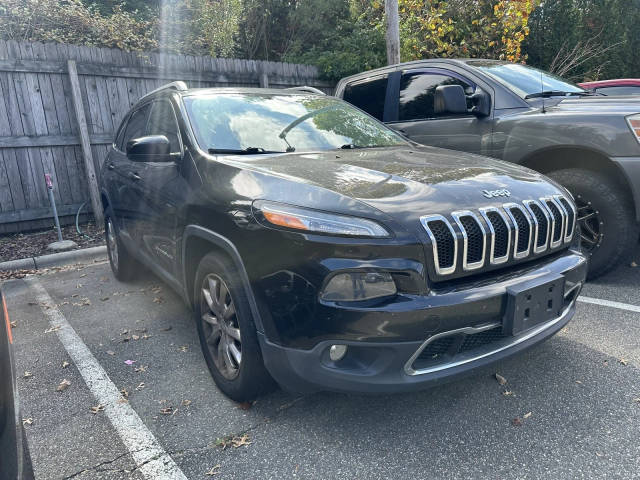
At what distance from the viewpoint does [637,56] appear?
1466 cm

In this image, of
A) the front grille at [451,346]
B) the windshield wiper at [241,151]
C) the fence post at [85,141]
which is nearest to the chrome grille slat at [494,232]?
the front grille at [451,346]

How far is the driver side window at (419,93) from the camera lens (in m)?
4.62

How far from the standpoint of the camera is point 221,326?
2.48 m

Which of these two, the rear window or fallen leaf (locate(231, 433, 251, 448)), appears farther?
the rear window

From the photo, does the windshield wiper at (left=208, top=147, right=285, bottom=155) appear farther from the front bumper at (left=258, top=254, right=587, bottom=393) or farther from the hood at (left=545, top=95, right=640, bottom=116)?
the hood at (left=545, top=95, right=640, bottom=116)

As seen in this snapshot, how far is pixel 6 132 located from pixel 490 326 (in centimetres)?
648

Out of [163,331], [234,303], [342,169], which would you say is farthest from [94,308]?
[342,169]

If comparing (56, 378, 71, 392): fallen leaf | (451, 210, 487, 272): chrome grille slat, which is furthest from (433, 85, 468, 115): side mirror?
(56, 378, 71, 392): fallen leaf

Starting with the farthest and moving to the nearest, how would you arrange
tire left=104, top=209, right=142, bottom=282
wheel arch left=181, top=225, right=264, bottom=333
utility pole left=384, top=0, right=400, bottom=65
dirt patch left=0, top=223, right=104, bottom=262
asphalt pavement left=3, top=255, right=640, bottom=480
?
utility pole left=384, top=0, right=400, bottom=65 < dirt patch left=0, top=223, right=104, bottom=262 < tire left=104, top=209, right=142, bottom=282 < wheel arch left=181, top=225, right=264, bottom=333 < asphalt pavement left=3, top=255, right=640, bottom=480

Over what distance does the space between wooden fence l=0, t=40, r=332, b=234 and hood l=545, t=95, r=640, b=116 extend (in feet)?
18.3

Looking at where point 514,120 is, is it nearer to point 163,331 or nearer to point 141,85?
point 163,331

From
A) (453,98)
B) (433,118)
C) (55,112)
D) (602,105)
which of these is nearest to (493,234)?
(453,98)

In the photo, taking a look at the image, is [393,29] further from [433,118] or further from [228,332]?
[228,332]

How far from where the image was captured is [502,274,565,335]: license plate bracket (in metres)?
1.99
